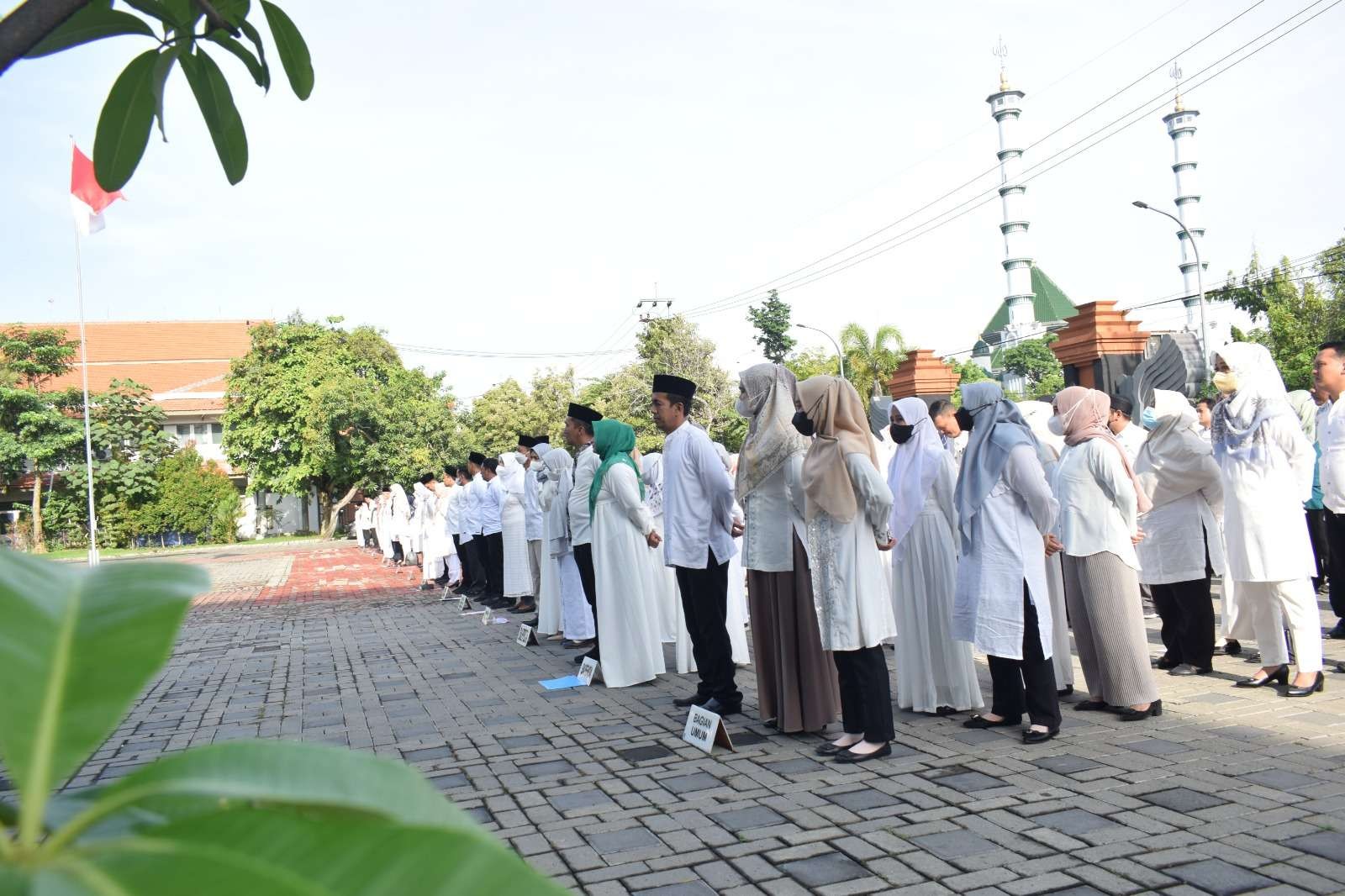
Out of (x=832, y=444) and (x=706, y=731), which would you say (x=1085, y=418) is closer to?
(x=832, y=444)

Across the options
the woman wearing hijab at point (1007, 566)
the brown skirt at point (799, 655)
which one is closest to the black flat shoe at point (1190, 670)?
the woman wearing hijab at point (1007, 566)

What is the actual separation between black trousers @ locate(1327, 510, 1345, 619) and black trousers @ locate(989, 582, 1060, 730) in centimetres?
308

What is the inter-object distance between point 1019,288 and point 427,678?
6629cm

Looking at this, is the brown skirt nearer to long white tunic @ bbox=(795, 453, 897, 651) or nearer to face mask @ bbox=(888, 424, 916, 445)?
long white tunic @ bbox=(795, 453, 897, 651)

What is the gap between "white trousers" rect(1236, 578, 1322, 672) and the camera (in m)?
5.53

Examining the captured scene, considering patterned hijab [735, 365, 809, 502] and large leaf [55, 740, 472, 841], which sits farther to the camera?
patterned hijab [735, 365, 809, 502]

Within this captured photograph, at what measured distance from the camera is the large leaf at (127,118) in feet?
4.10

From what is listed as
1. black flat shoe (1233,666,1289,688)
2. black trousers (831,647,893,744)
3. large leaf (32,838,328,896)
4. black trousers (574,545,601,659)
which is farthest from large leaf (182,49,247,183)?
black trousers (574,545,601,659)

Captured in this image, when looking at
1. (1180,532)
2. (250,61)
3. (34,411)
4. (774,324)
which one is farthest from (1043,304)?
(250,61)

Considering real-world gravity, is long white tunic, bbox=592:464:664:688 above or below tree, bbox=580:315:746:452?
below

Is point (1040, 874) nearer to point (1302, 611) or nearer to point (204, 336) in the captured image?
point (1302, 611)

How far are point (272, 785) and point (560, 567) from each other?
8996mm

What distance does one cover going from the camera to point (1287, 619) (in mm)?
5594

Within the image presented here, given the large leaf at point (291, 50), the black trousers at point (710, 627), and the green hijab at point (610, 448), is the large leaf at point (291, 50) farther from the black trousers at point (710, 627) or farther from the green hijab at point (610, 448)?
the green hijab at point (610, 448)
